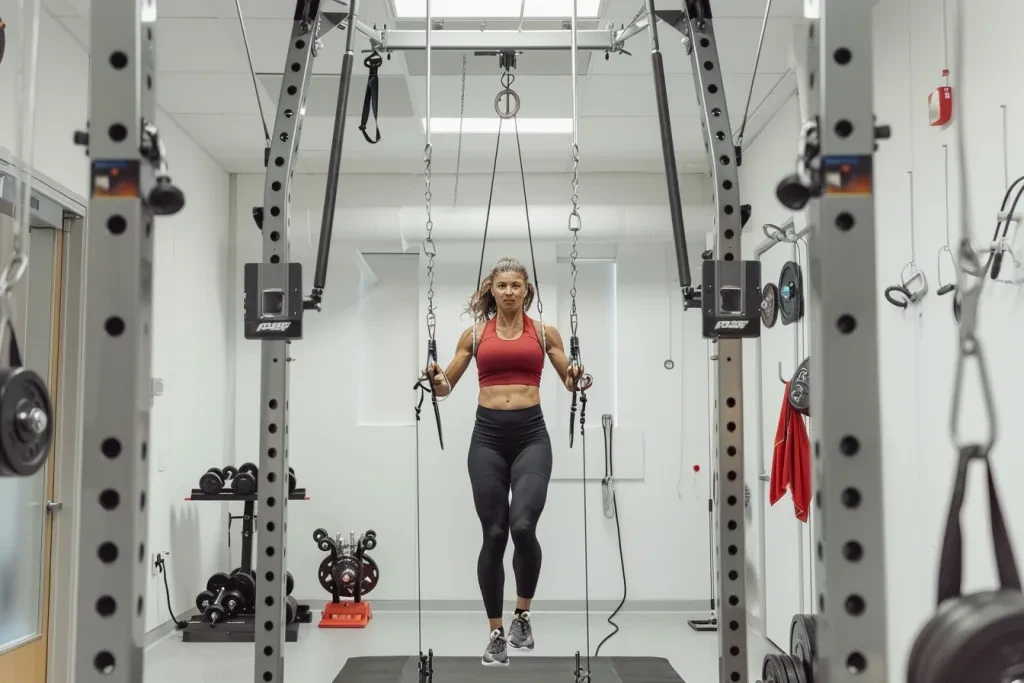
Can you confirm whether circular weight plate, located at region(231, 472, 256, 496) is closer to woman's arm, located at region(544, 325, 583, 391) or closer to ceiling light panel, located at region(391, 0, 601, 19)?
woman's arm, located at region(544, 325, 583, 391)

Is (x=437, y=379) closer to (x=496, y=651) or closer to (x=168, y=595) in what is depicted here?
(x=496, y=651)

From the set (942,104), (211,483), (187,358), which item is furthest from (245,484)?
(942,104)

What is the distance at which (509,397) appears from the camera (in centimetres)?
362

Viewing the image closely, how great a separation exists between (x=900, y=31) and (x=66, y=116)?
12.0 feet

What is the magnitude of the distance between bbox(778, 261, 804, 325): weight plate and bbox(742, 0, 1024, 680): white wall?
440 mm

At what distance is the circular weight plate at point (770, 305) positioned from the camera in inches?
169

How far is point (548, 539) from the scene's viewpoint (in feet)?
19.4

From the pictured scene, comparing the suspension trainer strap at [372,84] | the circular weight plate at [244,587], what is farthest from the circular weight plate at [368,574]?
the suspension trainer strap at [372,84]

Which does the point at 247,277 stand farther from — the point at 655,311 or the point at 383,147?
the point at 655,311

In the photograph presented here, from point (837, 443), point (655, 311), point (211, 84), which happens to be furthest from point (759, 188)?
point (837, 443)

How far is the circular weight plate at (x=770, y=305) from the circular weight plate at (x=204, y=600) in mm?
3602

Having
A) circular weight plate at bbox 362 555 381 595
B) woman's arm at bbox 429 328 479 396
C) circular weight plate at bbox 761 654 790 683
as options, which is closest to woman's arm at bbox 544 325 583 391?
woman's arm at bbox 429 328 479 396

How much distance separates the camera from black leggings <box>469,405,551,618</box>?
3406 millimetres

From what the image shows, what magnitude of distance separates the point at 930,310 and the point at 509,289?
1.68m
